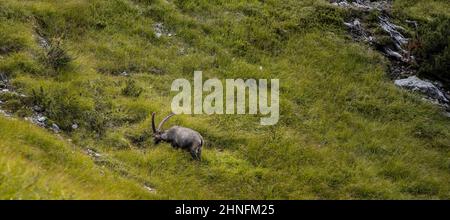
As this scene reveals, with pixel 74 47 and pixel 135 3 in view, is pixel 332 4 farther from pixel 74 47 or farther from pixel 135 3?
pixel 74 47

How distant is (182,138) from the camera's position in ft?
46.7

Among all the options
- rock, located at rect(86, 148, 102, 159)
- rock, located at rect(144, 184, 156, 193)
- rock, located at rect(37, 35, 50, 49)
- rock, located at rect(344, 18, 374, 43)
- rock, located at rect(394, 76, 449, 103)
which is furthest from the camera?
rock, located at rect(344, 18, 374, 43)

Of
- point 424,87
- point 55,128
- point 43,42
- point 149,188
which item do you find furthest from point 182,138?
point 424,87

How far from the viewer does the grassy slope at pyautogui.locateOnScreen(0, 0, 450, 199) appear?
13.1 m

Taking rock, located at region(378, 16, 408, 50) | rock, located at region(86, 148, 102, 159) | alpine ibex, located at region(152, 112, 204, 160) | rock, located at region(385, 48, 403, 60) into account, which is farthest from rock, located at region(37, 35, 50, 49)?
rock, located at region(378, 16, 408, 50)

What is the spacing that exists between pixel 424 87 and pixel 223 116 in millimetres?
10090

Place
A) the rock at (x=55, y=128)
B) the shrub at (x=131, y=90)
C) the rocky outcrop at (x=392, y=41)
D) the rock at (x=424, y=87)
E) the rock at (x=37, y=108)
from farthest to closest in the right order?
the rocky outcrop at (x=392, y=41), the rock at (x=424, y=87), the shrub at (x=131, y=90), the rock at (x=37, y=108), the rock at (x=55, y=128)

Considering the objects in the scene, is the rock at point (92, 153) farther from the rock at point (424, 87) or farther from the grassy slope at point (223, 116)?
the rock at point (424, 87)

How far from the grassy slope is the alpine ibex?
11.4 inches

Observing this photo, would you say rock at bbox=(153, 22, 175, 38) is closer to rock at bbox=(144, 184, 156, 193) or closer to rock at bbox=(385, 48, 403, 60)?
rock at bbox=(144, 184, 156, 193)

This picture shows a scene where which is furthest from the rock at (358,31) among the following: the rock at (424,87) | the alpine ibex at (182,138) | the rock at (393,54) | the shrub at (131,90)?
the alpine ibex at (182,138)

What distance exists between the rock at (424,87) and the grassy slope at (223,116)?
793 millimetres

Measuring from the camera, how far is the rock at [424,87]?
20938mm
